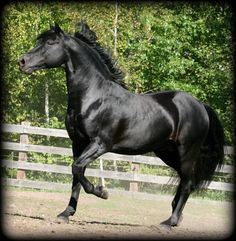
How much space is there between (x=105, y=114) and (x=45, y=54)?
1086 mm

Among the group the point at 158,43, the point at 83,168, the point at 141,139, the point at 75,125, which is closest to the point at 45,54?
the point at 75,125

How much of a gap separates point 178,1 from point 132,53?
2.44m

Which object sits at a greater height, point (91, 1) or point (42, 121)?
point (91, 1)

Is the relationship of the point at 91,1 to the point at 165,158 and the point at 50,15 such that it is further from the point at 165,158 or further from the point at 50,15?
the point at 165,158

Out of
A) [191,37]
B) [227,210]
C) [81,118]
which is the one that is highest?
[191,37]

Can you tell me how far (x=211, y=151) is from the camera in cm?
724

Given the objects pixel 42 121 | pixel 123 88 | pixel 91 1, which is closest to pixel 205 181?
pixel 123 88

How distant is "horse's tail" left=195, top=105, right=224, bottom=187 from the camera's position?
7047 mm

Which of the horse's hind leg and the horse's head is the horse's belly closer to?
the horse's hind leg

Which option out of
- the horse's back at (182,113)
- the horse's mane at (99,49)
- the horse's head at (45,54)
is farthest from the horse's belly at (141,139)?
the horse's head at (45,54)

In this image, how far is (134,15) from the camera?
49.5 feet

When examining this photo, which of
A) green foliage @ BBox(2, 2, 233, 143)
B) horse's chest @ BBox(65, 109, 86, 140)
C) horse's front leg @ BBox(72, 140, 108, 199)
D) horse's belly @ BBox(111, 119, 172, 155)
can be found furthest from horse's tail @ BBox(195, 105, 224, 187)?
green foliage @ BBox(2, 2, 233, 143)

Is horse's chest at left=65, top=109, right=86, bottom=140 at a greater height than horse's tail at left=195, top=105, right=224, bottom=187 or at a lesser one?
greater

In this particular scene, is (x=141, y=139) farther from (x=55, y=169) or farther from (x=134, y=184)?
(x=55, y=169)
